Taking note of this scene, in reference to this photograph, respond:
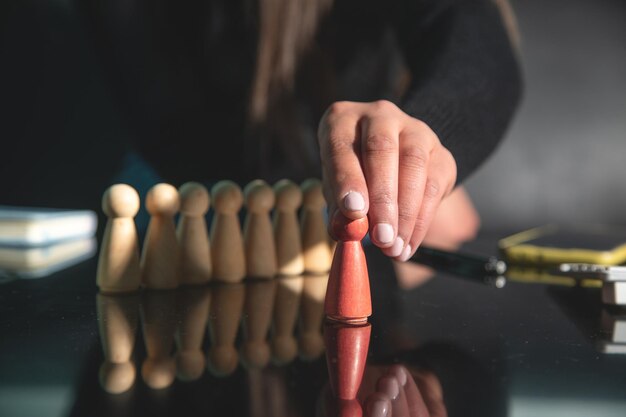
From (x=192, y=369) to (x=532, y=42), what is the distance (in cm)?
219

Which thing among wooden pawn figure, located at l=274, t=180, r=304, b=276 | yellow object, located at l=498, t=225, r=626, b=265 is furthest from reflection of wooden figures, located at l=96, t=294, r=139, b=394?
yellow object, located at l=498, t=225, r=626, b=265

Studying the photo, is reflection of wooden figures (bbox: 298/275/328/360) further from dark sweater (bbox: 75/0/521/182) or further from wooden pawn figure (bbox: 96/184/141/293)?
dark sweater (bbox: 75/0/521/182)

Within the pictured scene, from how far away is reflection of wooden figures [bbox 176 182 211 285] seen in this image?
2.58 ft

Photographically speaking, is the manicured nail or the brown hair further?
the brown hair

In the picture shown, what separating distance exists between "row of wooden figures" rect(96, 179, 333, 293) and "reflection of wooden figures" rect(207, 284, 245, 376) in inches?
1.9

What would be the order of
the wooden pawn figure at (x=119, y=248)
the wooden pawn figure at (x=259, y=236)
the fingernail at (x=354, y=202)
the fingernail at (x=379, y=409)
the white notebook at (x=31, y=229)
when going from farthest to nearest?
the white notebook at (x=31, y=229) < the wooden pawn figure at (x=259, y=236) < the wooden pawn figure at (x=119, y=248) < the fingernail at (x=354, y=202) < the fingernail at (x=379, y=409)

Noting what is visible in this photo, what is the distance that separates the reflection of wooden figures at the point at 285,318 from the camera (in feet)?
1.63

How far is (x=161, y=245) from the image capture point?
30.0 inches

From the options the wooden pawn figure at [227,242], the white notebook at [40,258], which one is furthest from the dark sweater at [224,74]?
the wooden pawn figure at [227,242]

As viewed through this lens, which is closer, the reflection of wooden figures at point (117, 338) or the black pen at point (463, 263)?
the reflection of wooden figures at point (117, 338)

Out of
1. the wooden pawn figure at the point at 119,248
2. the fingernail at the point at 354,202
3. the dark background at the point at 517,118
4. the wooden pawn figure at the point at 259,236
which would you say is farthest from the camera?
the dark background at the point at 517,118

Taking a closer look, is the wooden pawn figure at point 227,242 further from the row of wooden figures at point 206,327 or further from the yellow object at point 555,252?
the yellow object at point 555,252

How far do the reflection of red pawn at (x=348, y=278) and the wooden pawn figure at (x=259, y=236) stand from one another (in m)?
0.25

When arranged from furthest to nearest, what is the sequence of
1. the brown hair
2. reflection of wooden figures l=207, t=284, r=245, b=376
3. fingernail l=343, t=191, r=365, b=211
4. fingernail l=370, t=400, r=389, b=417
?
the brown hair < fingernail l=343, t=191, r=365, b=211 < reflection of wooden figures l=207, t=284, r=245, b=376 < fingernail l=370, t=400, r=389, b=417
